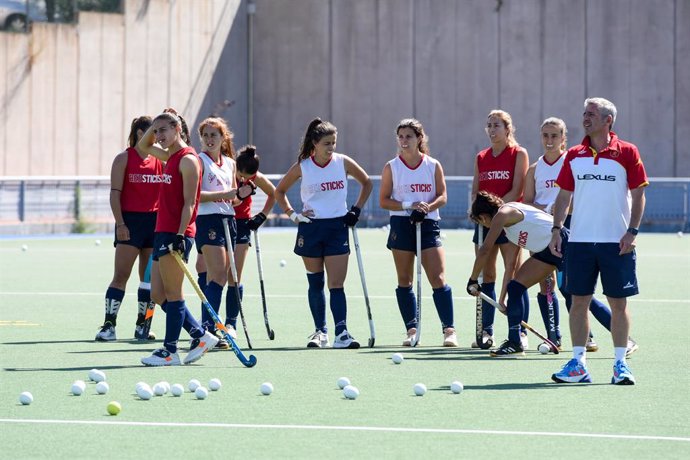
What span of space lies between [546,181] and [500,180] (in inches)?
14.3

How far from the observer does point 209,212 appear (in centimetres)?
1124

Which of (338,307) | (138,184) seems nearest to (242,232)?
(138,184)

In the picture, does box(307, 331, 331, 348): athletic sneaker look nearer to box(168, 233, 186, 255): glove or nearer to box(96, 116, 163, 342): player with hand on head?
box(96, 116, 163, 342): player with hand on head

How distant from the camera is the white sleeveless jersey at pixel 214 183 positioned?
11.2 m

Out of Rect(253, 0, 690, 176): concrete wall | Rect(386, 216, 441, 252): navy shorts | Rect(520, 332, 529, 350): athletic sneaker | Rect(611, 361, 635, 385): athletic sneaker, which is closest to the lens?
Rect(611, 361, 635, 385): athletic sneaker

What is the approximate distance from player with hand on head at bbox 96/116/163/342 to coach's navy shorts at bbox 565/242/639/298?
4.05 meters

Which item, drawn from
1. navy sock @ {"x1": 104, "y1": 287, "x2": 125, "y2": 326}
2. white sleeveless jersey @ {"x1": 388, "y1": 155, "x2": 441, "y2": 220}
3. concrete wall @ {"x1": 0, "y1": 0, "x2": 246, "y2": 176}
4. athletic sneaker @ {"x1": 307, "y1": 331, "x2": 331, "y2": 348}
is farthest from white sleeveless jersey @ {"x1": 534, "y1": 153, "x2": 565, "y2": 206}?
concrete wall @ {"x1": 0, "y1": 0, "x2": 246, "y2": 176}

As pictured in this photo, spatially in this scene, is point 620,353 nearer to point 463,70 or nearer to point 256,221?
point 256,221

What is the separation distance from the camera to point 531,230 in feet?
33.9

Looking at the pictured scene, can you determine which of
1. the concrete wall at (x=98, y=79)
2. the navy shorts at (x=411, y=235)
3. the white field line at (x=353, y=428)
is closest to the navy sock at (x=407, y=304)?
the navy shorts at (x=411, y=235)

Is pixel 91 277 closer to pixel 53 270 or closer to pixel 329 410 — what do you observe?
pixel 53 270

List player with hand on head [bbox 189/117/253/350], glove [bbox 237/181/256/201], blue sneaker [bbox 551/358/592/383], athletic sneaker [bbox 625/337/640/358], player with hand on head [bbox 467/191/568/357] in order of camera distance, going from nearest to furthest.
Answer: blue sneaker [bbox 551/358/592/383]
player with hand on head [bbox 467/191/568/357]
athletic sneaker [bbox 625/337/640/358]
glove [bbox 237/181/256/201]
player with hand on head [bbox 189/117/253/350]

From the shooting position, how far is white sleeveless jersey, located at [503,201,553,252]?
1034cm

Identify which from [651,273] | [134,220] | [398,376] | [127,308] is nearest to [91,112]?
[651,273]
